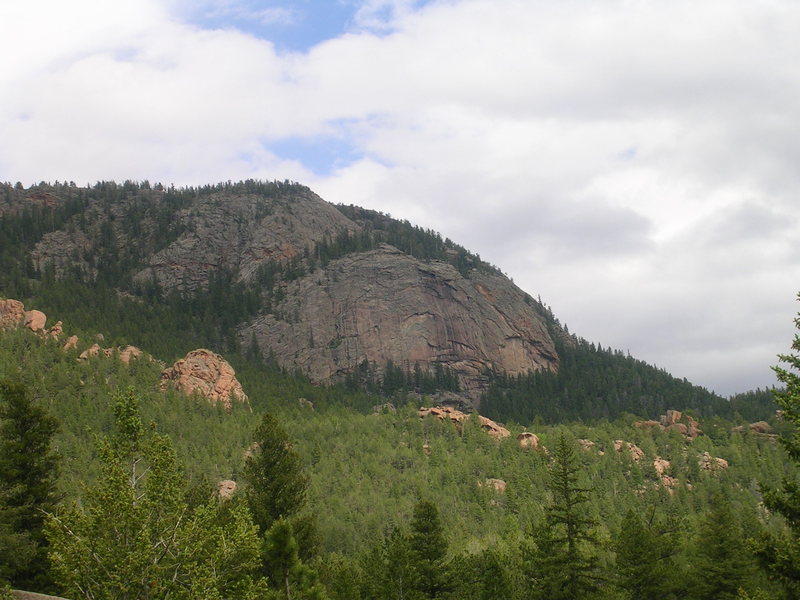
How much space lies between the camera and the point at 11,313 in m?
161

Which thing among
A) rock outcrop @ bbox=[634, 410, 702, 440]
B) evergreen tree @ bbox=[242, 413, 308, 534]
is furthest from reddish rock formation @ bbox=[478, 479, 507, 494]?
evergreen tree @ bbox=[242, 413, 308, 534]

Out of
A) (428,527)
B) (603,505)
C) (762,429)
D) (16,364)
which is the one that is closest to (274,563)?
(428,527)

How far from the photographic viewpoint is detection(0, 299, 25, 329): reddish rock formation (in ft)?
511

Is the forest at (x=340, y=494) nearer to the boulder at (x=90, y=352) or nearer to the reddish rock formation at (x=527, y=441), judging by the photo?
the reddish rock formation at (x=527, y=441)

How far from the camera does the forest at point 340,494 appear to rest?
22109 millimetres

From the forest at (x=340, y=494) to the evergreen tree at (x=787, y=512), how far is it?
0.22ft

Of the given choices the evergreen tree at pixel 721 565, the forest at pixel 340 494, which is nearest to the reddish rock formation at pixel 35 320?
the forest at pixel 340 494

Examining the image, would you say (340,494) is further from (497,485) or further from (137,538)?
(137,538)

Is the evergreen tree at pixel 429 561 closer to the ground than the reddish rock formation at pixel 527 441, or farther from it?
closer to the ground

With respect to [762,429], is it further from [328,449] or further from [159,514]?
[159,514]

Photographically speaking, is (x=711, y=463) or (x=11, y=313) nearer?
(x=711, y=463)

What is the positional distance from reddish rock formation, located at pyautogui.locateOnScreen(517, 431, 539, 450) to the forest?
1.21 m

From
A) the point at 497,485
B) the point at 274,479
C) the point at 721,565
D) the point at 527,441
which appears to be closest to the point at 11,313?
the point at 497,485

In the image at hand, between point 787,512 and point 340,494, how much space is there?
337ft
